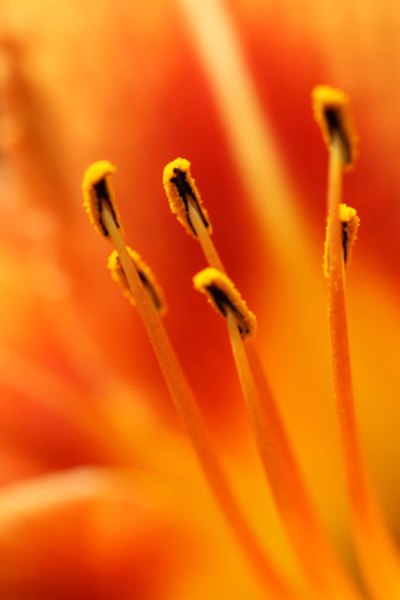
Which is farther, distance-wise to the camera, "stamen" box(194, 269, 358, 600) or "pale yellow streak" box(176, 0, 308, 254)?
"pale yellow streak" box(176, 0, 308, 254)

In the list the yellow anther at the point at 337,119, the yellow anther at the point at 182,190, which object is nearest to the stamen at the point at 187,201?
the yellow anther at the point at 182,190

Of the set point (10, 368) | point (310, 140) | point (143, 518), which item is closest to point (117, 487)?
point (143, 518)

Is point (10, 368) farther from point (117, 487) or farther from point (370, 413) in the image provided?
point (370, 413)

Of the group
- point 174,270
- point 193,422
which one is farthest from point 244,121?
point 193,422

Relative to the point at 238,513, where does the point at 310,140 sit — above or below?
above

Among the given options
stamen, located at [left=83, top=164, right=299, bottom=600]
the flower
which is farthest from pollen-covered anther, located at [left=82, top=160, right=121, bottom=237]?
the flower

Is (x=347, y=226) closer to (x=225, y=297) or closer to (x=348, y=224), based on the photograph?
(x=348, y=224)

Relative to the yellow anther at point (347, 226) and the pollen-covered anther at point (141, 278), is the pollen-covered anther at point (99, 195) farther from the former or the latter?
the yellow anther at point (347, 226)

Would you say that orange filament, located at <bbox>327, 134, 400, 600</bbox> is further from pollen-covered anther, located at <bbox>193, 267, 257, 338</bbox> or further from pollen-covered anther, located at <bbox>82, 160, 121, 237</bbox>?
pollen-covered anther, located at <bbox>82, 160, 121, 237</bbox>
